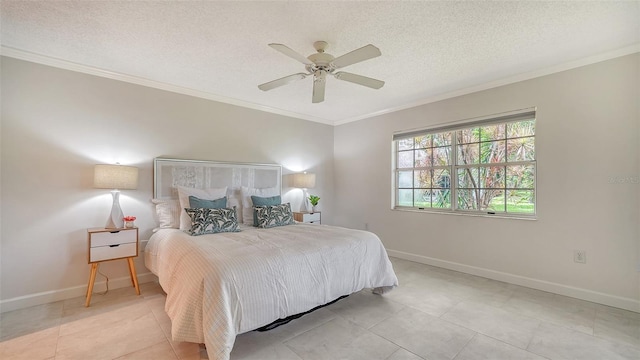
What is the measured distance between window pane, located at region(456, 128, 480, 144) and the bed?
6.97ft

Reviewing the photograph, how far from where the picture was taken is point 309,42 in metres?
2.42

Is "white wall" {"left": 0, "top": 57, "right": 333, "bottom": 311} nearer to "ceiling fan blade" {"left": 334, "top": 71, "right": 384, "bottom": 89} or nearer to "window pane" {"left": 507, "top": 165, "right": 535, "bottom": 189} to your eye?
"ceiling fan blade" {"left": 334, "top": 71, "right": 384, "bottom": 89}

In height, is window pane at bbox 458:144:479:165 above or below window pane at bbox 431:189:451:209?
above

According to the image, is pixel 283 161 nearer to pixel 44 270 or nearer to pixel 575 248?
pixel 44 270

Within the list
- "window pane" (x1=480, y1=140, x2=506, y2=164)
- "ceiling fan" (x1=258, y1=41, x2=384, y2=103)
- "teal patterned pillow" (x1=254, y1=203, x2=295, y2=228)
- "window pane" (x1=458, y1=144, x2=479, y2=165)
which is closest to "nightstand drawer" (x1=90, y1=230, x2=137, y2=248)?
"teal patterned pillow" (x1=254, y1=203, x2=295, y2=228)

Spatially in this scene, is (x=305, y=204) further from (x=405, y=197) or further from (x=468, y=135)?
(x=468, y=135)

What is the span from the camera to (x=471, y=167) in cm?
373

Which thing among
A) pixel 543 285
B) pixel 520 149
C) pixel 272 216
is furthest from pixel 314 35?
pixel 543 285

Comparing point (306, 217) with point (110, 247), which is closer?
point (110, 247)

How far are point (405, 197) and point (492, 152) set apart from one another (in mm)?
1436

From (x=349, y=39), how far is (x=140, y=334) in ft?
9.79

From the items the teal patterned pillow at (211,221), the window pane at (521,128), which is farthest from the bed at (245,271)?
the window pane at (521,128)

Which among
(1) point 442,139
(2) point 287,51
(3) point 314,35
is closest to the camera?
(2) point 287,51

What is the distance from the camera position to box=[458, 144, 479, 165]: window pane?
146 inches
